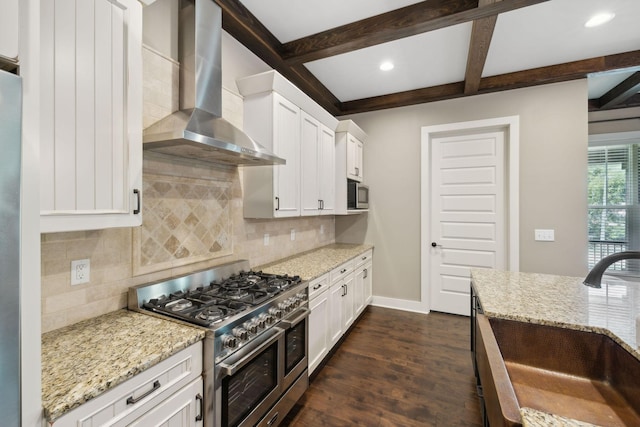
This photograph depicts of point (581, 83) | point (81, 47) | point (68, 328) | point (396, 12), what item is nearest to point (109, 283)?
point (68, 328)

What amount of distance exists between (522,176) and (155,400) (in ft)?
13.1

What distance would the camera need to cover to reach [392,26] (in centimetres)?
227

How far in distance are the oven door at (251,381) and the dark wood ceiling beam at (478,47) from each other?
2.66m

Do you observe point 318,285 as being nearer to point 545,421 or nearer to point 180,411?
point 180,411

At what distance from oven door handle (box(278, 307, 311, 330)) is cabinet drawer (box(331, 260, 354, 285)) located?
25.6 inches

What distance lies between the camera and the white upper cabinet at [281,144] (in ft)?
7.79

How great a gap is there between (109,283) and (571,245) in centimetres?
428

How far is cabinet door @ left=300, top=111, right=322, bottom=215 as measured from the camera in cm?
285

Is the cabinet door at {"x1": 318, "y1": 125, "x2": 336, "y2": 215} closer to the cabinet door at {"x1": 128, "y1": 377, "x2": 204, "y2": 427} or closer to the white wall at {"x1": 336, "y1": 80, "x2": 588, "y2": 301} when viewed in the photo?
the white wall at {"x1": 336, "y1": 80, "x2": 588, "y2": 301}

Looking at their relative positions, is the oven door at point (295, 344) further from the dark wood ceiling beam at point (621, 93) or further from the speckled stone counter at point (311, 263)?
the dark wood ceiling beam at point (621, 93)

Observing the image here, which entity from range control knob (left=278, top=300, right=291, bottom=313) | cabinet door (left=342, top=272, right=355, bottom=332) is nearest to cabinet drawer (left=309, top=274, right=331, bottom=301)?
range control knob (left=278, top=300, right=291, bottom=313)

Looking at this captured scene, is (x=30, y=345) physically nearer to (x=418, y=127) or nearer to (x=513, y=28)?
(x=513, y=28)

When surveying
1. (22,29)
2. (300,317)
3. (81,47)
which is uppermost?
(81,47)

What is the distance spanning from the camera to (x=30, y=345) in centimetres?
75
